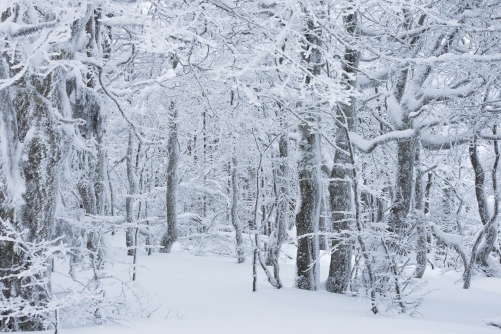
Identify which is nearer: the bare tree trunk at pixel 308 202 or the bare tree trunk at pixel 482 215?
the bare tree trunk at pixel 308 202

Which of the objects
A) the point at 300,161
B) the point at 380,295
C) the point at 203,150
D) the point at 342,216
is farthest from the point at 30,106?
the point at 203,150

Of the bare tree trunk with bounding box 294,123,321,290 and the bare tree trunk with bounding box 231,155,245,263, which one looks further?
the bare tree trunk with bounding box 231,155,245,263

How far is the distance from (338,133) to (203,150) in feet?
40.3

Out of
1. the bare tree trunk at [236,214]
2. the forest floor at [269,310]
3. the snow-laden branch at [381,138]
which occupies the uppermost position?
the snow-laden branch at [381,138]

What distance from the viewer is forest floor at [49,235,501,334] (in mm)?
4672

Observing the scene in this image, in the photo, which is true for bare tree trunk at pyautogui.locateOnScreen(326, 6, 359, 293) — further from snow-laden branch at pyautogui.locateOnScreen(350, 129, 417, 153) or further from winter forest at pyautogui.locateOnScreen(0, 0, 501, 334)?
snow-laden branch at pyautogui.locateOnScreen(350, 129, 417, 153)

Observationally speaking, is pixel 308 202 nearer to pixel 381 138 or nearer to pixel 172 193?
pixel 381 138

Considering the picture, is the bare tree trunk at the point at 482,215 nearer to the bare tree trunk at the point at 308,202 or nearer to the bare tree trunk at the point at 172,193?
the bare tree trunk at the point at 308,202

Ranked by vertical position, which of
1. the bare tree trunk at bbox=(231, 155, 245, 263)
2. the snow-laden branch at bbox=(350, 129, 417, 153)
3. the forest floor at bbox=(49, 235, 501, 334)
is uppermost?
the snow-laden branch at bbox=(350, 129, 417, 153)

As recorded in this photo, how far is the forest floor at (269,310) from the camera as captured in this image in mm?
4672

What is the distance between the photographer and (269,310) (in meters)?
6.26

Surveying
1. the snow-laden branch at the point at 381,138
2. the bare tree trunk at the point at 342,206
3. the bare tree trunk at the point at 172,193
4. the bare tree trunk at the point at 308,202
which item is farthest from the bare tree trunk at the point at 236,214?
the snow-laden branch at the point at 381,138

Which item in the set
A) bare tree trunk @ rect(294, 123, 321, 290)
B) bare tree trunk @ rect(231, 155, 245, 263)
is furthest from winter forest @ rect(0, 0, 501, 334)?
bare tree trunk @ rect(231, 155, 245, 263)

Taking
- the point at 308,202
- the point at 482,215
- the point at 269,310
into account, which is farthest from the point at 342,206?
the point at 482,215
